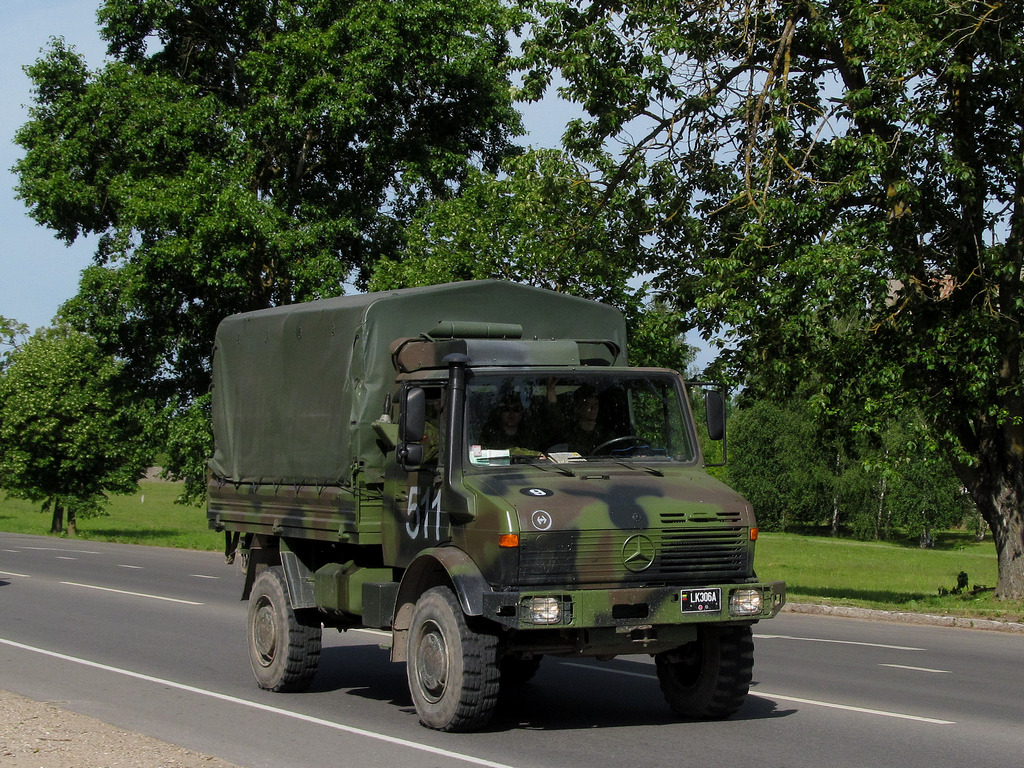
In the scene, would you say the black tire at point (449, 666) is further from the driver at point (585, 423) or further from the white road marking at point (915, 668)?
the white road marking at point (915, 668)

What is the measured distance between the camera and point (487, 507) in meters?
7.96

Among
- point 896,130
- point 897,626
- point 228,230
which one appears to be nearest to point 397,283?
point 228,230

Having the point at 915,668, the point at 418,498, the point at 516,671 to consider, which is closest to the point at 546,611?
the point at 418,498

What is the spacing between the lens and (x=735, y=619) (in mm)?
8047

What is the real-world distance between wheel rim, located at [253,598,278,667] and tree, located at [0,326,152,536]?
3809cm

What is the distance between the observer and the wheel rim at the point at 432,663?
8188 mm

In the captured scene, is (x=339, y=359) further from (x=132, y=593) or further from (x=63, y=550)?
(x=63, y=550)

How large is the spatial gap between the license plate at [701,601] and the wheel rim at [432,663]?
155 cm

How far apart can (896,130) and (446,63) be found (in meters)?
16.2

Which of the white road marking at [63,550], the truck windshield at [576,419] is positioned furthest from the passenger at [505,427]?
the white road marking at [63,550]

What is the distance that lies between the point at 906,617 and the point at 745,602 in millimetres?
10948

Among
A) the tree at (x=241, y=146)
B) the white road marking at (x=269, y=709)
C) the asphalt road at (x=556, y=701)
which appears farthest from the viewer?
the tree at (x=241, y=146)

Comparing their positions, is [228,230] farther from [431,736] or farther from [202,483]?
[431,736]

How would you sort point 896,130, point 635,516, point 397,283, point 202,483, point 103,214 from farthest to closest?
point 103,214 < point 202,483 < point 397,283 < point 896,130 < point 635,516
